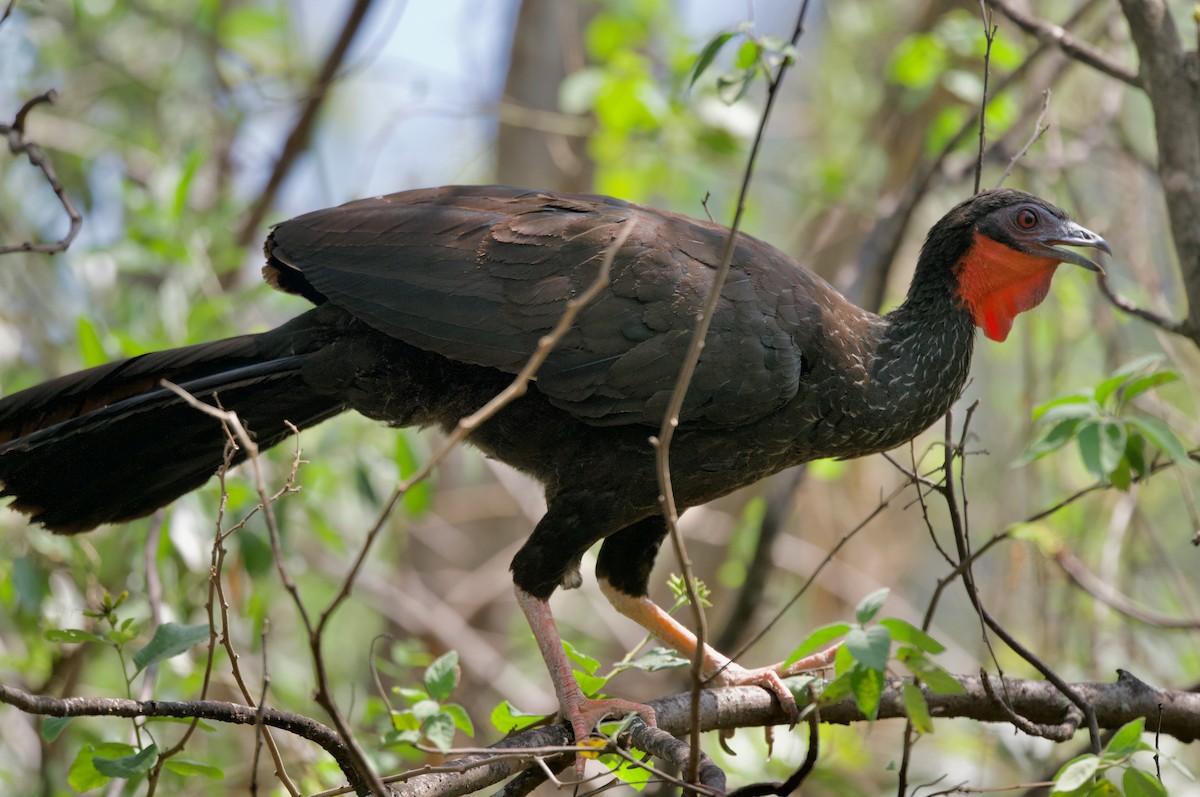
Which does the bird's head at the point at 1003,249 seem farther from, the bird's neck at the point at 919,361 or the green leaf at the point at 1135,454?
the green leaf at the point at 1135,454

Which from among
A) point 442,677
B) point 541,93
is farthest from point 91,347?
point 541,93

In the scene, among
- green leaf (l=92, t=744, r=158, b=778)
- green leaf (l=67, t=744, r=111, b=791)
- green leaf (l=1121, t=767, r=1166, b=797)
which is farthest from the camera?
green leaf (l=67, t=744, r=111, b=791)

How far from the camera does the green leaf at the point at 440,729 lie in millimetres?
3107

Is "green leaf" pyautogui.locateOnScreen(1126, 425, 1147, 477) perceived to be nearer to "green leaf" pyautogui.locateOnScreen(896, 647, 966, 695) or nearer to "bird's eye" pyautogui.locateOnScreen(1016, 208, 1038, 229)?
"bird's eye" pyautogui.locateOnScreen(1016, 208, 1038, 229)

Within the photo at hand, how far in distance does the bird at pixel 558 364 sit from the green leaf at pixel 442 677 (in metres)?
0.34

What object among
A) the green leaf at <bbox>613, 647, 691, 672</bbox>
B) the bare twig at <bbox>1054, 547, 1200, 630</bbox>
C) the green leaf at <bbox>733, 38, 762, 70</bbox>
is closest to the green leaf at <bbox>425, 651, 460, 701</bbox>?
the green leaf at <bbox>613, 647, 691, 672</bbox>

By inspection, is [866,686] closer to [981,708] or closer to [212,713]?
[981,708]

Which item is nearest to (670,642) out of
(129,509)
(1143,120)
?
(129,509)

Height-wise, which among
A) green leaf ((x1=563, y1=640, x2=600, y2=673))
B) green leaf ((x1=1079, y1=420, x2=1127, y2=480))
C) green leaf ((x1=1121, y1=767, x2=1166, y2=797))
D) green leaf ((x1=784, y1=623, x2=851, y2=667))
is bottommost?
green leaf ((x1=563, y1=640, x2=600, y2=673))

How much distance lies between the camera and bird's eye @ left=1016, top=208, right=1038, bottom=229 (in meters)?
3.63

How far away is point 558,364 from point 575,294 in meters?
0.20

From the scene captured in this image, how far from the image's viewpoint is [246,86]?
22.2 feet

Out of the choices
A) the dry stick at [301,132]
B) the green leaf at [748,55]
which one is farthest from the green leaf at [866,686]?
the dry stick at [301,132]

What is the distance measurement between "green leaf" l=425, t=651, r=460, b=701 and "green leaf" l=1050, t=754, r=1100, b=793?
1.58m
